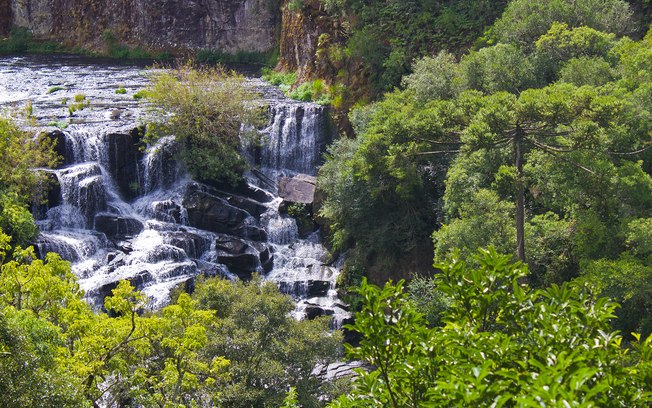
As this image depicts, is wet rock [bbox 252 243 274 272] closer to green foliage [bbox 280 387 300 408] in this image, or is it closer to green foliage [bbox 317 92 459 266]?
green foliage [bbox 317 92 459 266]

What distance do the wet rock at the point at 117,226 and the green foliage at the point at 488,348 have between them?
2221cm

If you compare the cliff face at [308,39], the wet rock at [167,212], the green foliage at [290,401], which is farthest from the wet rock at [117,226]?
the green foliage at [290,401]

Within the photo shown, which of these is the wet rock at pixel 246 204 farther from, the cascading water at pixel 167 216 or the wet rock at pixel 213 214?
the wet rock at pixel 213 214

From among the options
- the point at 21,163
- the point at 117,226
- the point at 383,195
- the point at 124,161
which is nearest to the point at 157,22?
the point at 124,161

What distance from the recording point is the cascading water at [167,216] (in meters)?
26.8

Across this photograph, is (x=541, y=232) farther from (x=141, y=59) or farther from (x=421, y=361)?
(x=141, y=59)

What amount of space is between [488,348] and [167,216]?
80.1 ft

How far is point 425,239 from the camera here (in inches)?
1064

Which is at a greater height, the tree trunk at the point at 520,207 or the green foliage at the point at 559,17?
the green foliage at the point at 559,17

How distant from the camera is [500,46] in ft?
90.9

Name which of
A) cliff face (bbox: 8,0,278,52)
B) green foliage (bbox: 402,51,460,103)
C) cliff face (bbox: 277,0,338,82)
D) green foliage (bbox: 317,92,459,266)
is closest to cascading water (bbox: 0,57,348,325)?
green foliage (bbox: 317,92,459,266)

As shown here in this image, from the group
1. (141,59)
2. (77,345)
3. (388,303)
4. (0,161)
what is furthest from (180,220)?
(141,59)

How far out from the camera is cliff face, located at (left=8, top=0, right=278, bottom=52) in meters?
59.9

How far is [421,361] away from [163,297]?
19.0m
